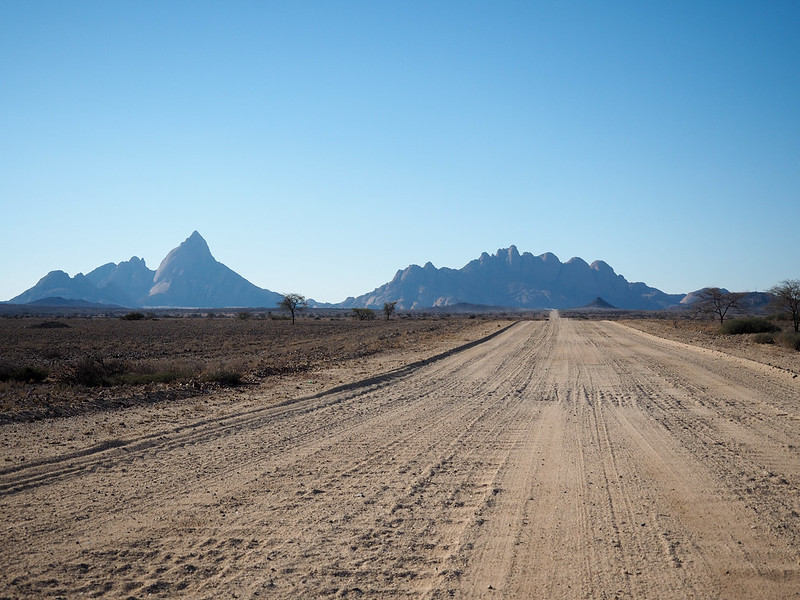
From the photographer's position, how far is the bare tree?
60.3 meters

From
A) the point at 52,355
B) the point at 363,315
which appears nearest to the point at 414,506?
the point at 52,355

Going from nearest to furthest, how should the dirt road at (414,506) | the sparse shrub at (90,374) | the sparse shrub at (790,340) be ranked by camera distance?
1. the dirt road at (414,506)
2. the sparse shrub at (90,374)
3. the sparse shrub at (790,340)

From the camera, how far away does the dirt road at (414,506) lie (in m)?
4.94

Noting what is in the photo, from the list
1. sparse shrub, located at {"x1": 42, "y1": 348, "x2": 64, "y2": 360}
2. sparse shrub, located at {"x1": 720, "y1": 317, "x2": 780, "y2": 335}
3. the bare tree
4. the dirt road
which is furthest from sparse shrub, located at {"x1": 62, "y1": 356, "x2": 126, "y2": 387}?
the bare tree

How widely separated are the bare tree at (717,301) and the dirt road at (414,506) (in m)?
53.8

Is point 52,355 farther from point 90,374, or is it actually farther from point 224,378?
point 224,378

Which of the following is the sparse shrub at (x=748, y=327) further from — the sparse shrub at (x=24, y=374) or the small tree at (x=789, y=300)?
the sparse shrub at (x=24, y=374)

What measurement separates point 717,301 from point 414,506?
66.0 metres

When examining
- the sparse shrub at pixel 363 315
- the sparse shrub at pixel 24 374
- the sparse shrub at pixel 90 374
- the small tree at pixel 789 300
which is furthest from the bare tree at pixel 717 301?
the sparse shrub at pixel 24 374

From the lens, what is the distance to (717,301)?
63156 mm

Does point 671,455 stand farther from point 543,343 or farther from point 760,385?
point 543,343

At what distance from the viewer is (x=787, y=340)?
2956 cm

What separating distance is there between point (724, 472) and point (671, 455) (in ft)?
3.33

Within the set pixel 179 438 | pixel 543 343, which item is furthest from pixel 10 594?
pixel 543 343
